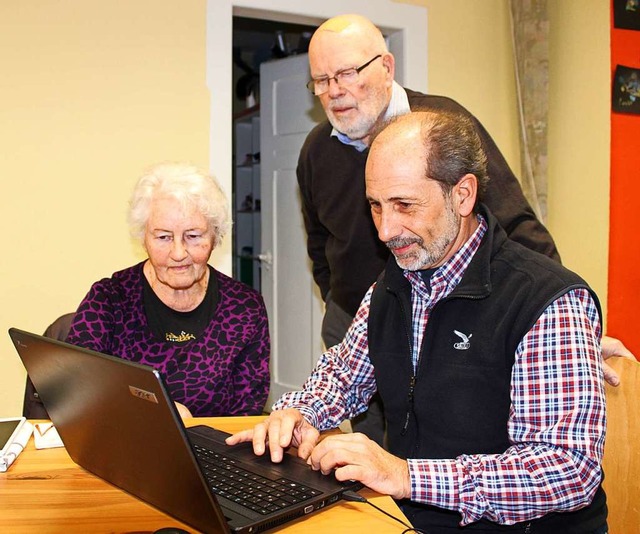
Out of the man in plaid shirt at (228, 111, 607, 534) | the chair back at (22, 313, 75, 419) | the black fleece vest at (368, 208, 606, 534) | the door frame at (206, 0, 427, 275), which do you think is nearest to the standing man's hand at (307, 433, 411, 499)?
the man in plaid shirt at (228, 111, 607, 534)

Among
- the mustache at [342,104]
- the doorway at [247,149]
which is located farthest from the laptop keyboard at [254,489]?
the doorway at [247,149]

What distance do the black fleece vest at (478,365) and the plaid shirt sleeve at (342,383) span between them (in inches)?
5.7

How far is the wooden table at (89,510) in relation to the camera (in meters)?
1.06

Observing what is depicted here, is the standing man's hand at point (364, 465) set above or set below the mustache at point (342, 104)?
below

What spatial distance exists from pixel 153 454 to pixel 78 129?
6.97ft

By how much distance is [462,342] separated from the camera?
137 cm

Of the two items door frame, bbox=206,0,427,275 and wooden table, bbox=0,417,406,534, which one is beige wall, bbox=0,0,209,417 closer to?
door frame, bbox=206,0,427,275

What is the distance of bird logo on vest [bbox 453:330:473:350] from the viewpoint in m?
1.37

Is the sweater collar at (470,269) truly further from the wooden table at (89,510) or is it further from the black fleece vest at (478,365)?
the wooden table at (89,510)

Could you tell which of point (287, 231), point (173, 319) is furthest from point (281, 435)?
point (287, 231)

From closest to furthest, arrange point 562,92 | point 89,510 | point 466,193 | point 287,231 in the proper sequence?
point 89,510 → point 466,193 → point 562,92 → point 287,231

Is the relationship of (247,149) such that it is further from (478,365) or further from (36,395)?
(478,365)

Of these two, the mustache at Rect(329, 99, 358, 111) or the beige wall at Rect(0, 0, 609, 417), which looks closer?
the mustache at Rect(329, 99, 358, 111)

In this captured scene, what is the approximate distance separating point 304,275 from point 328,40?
1.92 metres
